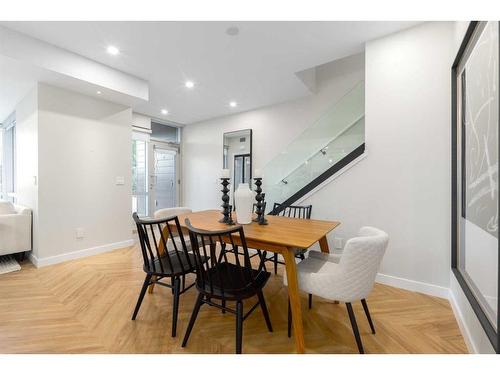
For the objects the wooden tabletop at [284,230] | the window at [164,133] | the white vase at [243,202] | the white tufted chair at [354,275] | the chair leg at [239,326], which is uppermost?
the window at [164,133]

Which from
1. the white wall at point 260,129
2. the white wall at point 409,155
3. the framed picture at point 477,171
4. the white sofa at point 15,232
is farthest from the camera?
the white wall at point 260,129

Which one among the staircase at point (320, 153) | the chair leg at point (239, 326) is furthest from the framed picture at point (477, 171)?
the chair leg at point (239, 326)

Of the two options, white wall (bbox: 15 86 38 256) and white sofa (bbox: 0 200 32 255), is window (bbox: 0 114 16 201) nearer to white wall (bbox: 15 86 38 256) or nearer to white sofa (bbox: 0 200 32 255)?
white wall (bbox: 15 86 38 256)

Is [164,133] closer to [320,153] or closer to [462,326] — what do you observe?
[320,153]

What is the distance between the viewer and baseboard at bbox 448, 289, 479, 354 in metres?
1.45

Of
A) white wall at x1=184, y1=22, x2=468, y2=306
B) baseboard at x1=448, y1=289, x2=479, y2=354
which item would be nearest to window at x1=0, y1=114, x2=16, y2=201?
white wall at x1=184, y1=22, x2=468, y2=306

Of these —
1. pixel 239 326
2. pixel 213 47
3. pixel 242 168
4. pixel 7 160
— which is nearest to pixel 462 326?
pixel 239 326

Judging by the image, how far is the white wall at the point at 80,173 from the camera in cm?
298

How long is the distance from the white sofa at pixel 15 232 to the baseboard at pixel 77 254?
7.7 inches

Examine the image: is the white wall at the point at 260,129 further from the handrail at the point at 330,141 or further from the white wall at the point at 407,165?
the white wall at the point at 407,165

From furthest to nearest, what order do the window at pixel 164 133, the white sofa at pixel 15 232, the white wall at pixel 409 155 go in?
the window at pixel 164 133
the white sofa at pixel 15 232
the white wall at pixel 409 155

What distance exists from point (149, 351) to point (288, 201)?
7.67 ft
